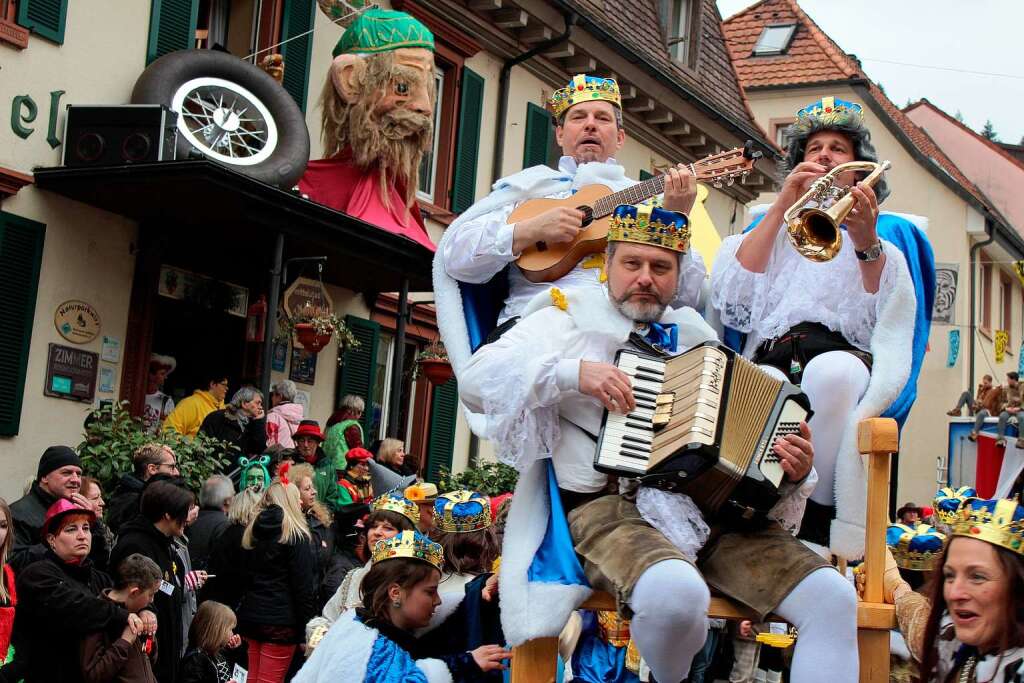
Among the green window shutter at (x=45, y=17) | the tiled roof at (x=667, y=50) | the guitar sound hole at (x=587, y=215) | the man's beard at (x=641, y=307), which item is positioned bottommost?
the man's beard at (x=641, y=307)

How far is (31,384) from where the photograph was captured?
42.9 feet

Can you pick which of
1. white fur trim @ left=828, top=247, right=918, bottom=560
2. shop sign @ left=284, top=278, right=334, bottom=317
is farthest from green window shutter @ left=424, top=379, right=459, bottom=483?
white fur trim @ left=828, top=247, right=918, bottom=560

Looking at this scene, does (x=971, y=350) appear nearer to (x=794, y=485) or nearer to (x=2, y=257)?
(x=2, y=257)

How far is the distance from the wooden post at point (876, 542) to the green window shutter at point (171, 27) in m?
10.4

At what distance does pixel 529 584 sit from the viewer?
5113 millimetres

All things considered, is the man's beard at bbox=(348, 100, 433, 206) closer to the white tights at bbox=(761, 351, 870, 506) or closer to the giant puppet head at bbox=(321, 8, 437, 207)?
the giant puppet head at bbox=(321, 8, 437, 207)

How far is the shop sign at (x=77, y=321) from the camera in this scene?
525 inches

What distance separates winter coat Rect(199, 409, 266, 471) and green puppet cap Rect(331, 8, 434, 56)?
4.69m

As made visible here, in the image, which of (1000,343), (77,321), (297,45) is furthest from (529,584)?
(1000,343)

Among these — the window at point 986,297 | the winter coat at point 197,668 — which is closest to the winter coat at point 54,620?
the winter coat at point 197,668

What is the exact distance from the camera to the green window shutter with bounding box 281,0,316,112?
624 inches

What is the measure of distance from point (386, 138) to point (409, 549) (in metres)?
9.36

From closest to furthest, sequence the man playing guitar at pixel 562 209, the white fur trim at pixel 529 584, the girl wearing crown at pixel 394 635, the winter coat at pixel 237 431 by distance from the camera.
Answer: the white fur trim at pixel 529 584, the man playing guitar at pixel 562 209, the girl wearing crown at pixel 394 635, the winter coat at pixel 237 431

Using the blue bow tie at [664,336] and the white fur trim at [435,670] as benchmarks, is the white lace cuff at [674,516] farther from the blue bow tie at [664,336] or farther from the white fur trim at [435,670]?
the white fur trim at [435,670]
